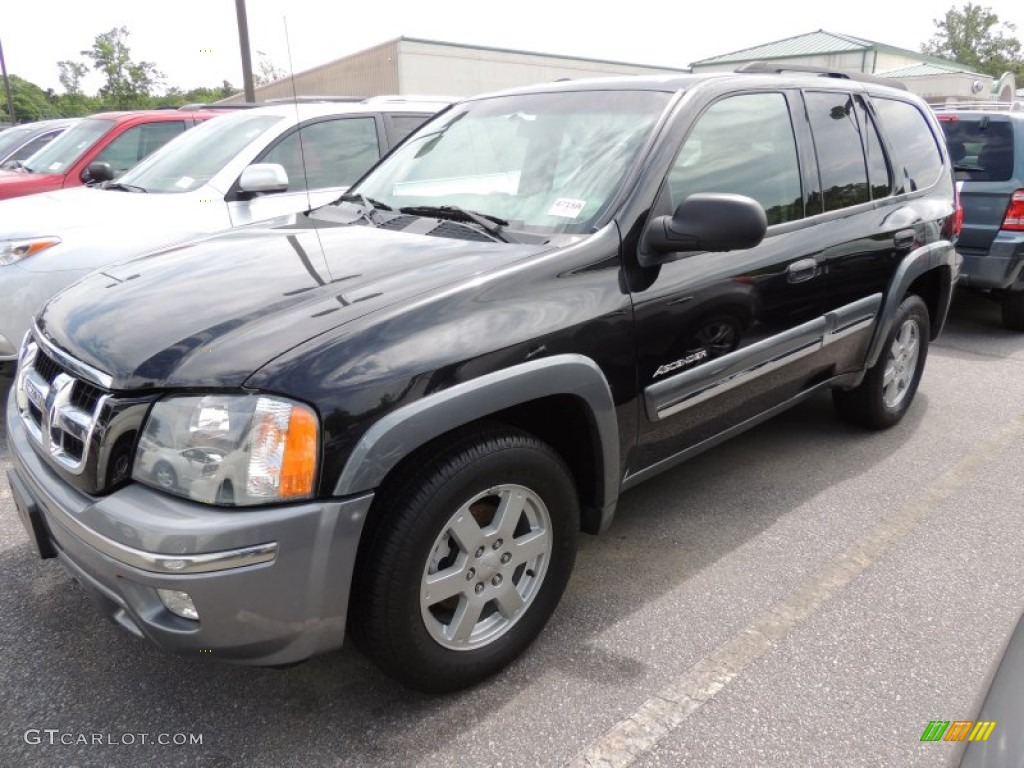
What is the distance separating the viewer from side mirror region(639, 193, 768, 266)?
2.37 m

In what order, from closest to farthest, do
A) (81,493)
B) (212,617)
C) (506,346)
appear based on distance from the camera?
(212,617) < (81,493) < (506,346)

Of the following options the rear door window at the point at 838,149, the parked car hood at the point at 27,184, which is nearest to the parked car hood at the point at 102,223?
the parked car hood at the point at 27,184

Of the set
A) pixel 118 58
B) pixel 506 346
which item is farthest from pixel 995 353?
pixel 118 58

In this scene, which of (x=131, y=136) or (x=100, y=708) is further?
(x=131, y=136)

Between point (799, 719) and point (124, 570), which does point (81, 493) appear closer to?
point (124, 570)

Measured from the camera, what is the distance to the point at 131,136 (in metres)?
7.11

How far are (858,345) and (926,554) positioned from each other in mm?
1094

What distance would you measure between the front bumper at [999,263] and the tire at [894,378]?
217cm

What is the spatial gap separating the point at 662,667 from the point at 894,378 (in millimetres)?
2574

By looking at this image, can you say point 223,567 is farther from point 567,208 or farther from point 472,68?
point 472,68

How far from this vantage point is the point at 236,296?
217 cm

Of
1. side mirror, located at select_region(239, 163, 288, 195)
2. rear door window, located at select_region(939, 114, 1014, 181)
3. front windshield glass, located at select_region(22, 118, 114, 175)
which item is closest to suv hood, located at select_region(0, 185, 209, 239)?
side mirror, located at select_region(239, 163, 288, 195)

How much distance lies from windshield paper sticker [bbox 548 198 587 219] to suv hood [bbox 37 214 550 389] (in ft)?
0.74

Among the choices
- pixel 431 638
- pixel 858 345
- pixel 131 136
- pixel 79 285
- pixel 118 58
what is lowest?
pixel 431 638
